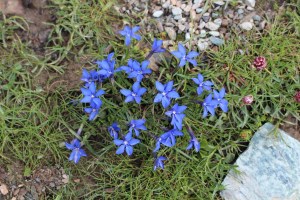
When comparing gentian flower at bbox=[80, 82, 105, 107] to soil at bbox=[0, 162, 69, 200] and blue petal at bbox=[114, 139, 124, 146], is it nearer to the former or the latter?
blue petal at bbox=[114, 139, 124, 146]

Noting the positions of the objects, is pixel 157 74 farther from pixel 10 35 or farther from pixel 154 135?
pixel 10 35

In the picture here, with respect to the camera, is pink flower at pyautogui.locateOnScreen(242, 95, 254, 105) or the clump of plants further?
pink flower at pyautogui.locateOnScreen(242, 95, 254, 105)

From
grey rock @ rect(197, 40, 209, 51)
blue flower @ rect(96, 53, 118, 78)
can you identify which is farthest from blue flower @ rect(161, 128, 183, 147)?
grey rock @ rect(197, 40, 209, 51)

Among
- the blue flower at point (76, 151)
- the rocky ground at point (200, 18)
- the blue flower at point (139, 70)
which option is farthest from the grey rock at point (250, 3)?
the blue flower at point (76, 151)

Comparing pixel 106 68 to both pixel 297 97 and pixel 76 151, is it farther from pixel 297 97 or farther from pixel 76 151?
pixel 297 97

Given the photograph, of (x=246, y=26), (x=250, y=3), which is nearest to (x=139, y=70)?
(x=246, y=26)

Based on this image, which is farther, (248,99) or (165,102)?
(248,99)
